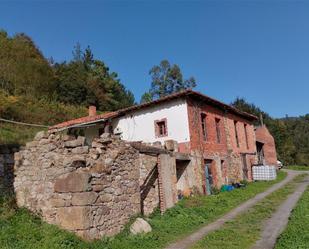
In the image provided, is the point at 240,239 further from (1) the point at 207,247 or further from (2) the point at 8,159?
(2) the point at 8,159

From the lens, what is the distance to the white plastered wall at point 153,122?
52.8ft

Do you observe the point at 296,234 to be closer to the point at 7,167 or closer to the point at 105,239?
the point at 105,239

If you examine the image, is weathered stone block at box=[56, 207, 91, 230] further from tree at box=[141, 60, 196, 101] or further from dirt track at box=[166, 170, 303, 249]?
tree at box=[141, 60, 196, 101]

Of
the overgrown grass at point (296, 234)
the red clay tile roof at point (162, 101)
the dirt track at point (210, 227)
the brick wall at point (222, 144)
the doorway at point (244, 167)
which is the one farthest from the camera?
the doorway at point (244, 167)

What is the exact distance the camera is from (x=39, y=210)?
892 cm

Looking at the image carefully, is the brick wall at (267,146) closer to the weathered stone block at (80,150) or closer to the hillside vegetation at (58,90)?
the hillside vegetation at (58,90)

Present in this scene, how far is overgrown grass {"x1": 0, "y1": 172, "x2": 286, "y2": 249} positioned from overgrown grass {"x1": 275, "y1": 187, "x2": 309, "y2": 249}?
264 cm

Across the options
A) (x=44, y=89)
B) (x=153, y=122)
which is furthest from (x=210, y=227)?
(x=44, y=89)

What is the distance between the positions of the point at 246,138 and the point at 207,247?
17086 mm

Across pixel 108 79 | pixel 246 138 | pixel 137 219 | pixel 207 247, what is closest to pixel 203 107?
pixel 246 138

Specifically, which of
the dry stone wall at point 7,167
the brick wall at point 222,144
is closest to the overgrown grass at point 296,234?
the brick wall at point 222,144

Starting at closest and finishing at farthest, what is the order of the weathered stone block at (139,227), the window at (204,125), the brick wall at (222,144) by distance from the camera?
1. the weathered stone block at (139,227)
2. the brick wall at (222,144)
3. the window at (204,125)

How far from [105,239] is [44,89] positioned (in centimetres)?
2774

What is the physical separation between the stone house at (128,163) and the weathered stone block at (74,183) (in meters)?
0.01
